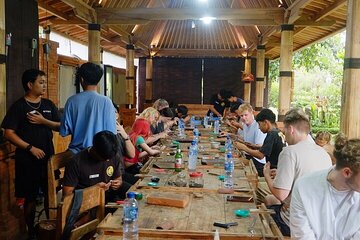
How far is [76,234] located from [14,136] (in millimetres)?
1818

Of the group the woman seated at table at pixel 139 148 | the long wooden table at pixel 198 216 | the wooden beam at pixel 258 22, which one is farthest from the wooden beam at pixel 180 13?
the long wooden table at pixel 198 216

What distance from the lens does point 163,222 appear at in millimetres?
2443

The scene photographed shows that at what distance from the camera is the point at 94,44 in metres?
9.54

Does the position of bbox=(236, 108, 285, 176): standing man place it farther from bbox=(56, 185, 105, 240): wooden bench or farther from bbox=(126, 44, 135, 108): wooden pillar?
bbox=(126, 44, 135, 108): wooden pillar

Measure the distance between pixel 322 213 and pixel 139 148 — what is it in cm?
350

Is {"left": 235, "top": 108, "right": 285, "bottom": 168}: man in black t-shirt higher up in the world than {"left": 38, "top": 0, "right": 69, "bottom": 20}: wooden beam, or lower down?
lower down

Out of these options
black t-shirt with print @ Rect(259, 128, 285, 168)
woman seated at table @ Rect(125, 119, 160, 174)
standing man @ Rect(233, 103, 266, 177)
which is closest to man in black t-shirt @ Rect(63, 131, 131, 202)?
woman seated at table @ Rect(125, 119, 160, 174)

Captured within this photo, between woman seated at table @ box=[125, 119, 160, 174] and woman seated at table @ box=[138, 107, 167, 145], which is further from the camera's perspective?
woman seated at table @ box=[138, 107, 167, 145]

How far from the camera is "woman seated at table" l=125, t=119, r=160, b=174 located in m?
5.26

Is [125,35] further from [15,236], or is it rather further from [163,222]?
[163,222]

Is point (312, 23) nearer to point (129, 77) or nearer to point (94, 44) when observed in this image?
point (94, 44)

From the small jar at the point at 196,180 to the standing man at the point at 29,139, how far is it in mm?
1481

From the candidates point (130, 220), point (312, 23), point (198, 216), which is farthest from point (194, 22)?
point (130, 220)

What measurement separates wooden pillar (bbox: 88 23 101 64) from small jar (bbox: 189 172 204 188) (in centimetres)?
640
